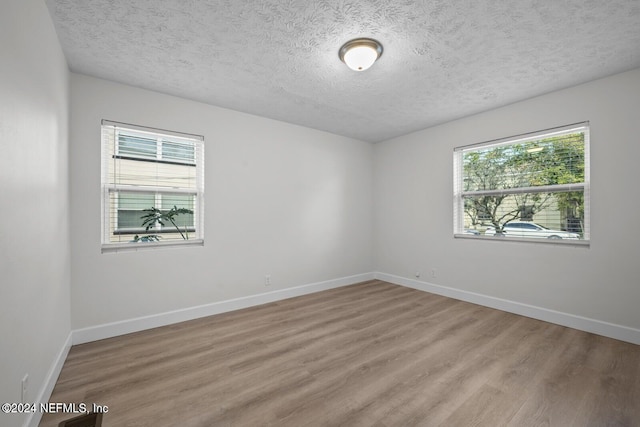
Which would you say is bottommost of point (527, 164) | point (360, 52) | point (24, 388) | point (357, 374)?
point (357, 374)

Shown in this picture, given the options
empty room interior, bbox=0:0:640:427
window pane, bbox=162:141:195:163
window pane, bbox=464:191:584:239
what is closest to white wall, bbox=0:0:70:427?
empty room interior, bbox=0:0:640:427

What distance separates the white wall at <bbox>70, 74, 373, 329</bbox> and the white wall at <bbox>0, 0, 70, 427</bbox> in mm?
461

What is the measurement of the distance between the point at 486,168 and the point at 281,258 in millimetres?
3292

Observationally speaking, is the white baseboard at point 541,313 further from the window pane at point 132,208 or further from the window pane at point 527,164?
the window pane at point 132,208

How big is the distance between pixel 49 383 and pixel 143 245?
1402 millimetres

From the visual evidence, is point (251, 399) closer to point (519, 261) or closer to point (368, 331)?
point (368, 331)

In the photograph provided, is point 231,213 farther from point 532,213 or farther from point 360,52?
point 532,213

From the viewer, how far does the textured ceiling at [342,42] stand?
1850mm

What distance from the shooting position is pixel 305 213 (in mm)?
4348

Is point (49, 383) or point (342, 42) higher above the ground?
point (342, 42)

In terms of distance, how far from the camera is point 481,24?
6.54 ft

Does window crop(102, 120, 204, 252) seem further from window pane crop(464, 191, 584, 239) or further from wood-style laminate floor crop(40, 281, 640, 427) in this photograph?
window pane crop(464, 191, 584, 239)

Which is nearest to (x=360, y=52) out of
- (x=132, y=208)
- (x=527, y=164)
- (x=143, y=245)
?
(x=527, y=164)

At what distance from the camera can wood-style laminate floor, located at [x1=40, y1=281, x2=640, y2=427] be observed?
1679 mm
